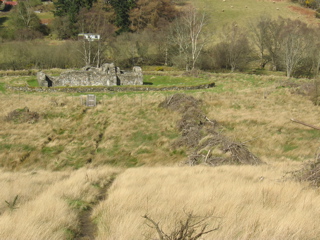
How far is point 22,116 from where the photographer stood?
20.3 meters

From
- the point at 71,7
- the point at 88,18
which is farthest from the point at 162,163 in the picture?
→ the point at 71,7

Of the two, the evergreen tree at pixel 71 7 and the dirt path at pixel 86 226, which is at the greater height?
the evergreen tree at pixel 71 7

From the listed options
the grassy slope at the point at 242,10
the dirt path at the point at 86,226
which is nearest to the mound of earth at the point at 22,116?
the dirt path at the point at 86,226

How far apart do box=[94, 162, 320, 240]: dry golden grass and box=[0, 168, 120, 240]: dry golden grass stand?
2.00ft

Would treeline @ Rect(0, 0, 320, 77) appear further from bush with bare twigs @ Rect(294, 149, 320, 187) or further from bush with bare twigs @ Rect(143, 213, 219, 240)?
bush with bare twigs @ Rect(143, 213, 219, 240)

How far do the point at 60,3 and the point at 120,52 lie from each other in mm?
30227

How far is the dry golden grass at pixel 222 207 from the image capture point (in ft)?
15.3

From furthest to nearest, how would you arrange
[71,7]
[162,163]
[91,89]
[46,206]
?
[71,7] → [91,89] → [162,163] → [46,206]

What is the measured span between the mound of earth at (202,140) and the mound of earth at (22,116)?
9.31 metres

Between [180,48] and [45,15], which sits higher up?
[45,15]

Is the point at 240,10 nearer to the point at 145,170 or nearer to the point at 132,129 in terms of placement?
the point at 132,129

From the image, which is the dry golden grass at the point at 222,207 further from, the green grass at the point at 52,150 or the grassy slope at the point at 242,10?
the grassy slope at the point at 242,10

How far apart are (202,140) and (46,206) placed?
11.0 m

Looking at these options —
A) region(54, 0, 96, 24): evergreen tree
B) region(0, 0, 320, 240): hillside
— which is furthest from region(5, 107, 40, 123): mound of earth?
region(54, 0, 96, 24): evergreen tree
